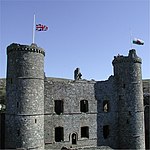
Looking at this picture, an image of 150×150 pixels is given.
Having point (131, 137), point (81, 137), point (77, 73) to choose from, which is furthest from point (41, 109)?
point (131, 137)

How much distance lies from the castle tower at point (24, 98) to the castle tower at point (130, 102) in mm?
10439

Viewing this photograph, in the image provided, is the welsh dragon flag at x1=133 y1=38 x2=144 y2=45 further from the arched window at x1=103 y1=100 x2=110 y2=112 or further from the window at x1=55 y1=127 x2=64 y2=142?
the window at x1=55 y1=127 x2=64 y2=142

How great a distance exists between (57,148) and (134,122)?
9460mm

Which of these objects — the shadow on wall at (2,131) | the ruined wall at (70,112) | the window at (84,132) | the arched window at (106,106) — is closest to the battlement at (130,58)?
the ruined wall at (70,112)

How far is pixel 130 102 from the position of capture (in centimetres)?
2450

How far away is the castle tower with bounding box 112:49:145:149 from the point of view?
24.0 meters

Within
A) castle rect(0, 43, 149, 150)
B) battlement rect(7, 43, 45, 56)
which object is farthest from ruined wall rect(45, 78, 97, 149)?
battlement rect(7, 43, 45, 56)

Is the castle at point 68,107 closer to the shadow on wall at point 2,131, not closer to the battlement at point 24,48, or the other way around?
the battlement at point 24,48

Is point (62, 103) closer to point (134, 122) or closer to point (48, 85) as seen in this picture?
point (48, 85)

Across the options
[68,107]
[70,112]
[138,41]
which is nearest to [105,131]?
[70,112]

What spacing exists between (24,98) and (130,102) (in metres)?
12.8

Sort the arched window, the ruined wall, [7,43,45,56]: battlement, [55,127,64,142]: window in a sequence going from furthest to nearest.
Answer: the arched window < [55,127,64,142]: window < the ruined wall < [7,43,45,56]: battlement

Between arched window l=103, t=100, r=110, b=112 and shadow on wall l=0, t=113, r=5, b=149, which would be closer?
shadow on wall l=0, t=113, r=5, b=149

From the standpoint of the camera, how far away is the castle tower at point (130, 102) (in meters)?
24.0
